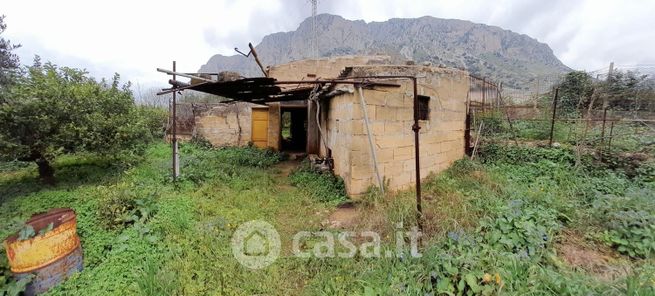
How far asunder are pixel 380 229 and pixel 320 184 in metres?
2.42

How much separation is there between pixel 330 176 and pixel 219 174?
9.20ft

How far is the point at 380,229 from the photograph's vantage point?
12.6ft

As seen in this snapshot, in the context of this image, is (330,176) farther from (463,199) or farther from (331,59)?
(331,59)

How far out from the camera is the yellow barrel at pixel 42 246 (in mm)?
3156

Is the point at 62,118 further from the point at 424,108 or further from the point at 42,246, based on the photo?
the point at 424,108

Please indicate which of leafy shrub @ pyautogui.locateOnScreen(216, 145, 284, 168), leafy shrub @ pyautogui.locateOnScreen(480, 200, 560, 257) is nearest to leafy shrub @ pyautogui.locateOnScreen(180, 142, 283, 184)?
leafy shrub @ pyautogui.locateOnScreen(216, 145, 284, 168)

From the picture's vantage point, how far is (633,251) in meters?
3.21

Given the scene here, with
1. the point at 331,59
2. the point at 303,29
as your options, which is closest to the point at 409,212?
the point at 331,59

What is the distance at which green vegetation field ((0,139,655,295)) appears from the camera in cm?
273

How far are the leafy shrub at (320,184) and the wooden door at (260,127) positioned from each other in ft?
15.1

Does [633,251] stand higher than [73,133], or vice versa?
[73,133]

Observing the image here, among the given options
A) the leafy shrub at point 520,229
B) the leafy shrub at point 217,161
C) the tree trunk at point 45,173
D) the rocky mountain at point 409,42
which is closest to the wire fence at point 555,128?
the leafy shrub at point 520,229

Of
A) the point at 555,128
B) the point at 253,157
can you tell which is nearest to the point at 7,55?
the point at 253,157

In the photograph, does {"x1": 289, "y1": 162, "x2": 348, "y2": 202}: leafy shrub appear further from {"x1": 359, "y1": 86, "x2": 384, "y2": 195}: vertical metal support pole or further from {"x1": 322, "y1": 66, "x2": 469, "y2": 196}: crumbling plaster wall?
{"x1": 359, "y1": 86, "x2": 384, "y2": 195}: vertical metal support pole
